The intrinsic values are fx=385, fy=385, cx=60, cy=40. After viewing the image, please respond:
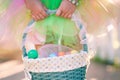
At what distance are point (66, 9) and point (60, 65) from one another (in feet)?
0.83

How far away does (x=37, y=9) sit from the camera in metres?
1.74

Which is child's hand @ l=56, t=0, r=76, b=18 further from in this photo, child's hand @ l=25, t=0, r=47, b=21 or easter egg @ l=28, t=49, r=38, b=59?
easter egg @ l=28, t=49, r=38, b=59

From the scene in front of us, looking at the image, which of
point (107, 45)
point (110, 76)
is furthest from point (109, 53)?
point (110, 76)

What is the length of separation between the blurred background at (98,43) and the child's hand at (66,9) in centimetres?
8

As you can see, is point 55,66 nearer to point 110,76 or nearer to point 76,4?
point 76,4

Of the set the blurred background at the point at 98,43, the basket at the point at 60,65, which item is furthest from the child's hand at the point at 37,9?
the blurred background at the point at 98,43

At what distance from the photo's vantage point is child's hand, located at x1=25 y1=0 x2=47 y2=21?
5.69 feet

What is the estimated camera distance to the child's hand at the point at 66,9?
5.67 ft

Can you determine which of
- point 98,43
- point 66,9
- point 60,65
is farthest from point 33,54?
point 98,43

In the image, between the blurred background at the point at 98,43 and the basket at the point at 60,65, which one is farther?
the blurred background at the point at 98,43

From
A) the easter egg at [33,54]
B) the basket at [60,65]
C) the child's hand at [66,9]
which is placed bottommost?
the basket at [60,65]

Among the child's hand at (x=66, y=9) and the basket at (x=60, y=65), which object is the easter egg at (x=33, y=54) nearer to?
the basket at (x=60, y=65)

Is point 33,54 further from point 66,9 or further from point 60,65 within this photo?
point 66,9

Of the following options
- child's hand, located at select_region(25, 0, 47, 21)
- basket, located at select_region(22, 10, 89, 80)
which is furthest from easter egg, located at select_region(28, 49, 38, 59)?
child's hand, located at select_region(25, 0, 47, 21)
